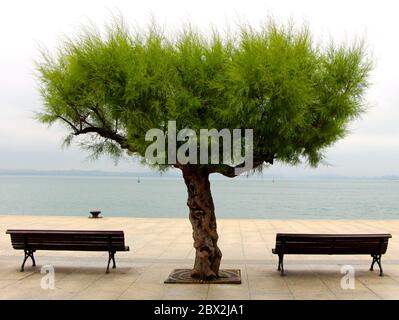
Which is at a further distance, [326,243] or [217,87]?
[326,243]

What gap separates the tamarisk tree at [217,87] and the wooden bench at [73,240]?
196cm

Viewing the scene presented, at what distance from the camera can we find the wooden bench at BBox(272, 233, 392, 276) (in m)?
10.4

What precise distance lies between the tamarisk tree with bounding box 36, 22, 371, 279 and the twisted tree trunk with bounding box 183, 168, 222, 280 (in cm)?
5

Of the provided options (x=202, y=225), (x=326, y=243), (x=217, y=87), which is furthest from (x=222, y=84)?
(x=326, y=243)

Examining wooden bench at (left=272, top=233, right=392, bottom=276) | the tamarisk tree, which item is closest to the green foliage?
the tamarisk tree

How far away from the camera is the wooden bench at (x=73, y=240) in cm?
1072

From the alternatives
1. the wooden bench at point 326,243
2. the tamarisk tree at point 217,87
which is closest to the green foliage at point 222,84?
the tamarisk tree at point 217,87

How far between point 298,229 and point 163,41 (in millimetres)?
12239

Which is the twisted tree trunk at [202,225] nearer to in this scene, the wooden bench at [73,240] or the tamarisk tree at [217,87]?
the tamarisk tree at [217,87]

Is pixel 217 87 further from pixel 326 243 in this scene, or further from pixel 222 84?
pixel 326 243

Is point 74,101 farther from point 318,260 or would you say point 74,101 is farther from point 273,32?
point 318,260

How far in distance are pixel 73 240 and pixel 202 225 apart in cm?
281

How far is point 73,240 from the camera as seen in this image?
1080 cm

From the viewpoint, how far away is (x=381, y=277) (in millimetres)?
10477
